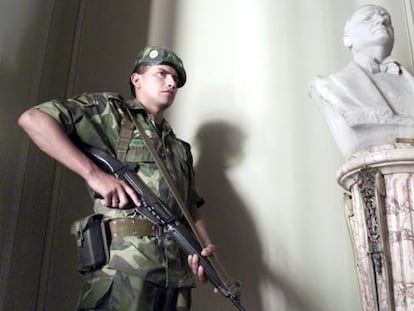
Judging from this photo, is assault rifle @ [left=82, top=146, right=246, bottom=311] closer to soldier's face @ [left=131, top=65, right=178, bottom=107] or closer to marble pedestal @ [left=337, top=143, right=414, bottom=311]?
soldier's face @ [left=131, top=65, right=178, bottom=107]

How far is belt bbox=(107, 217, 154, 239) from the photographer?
1.28 metres

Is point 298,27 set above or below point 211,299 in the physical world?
above

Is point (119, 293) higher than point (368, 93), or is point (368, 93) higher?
point (368, 93)

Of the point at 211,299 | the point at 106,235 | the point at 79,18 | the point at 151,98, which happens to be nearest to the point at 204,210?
the point at 211,299

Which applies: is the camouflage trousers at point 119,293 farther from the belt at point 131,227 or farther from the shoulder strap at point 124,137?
the shoulder strap at point 124,137

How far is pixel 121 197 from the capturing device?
1.25 metres

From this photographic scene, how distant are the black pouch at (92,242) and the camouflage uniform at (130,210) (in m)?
0.02

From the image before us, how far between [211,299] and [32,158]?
759 mm

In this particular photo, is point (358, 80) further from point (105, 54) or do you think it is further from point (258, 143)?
point (105, 54)

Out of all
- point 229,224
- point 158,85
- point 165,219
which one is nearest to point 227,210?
point 229,224

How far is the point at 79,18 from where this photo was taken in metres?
2.15

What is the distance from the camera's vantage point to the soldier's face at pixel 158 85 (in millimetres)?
1527

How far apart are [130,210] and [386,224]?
2.22ft

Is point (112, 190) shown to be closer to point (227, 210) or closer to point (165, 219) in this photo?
point (165, 219)
